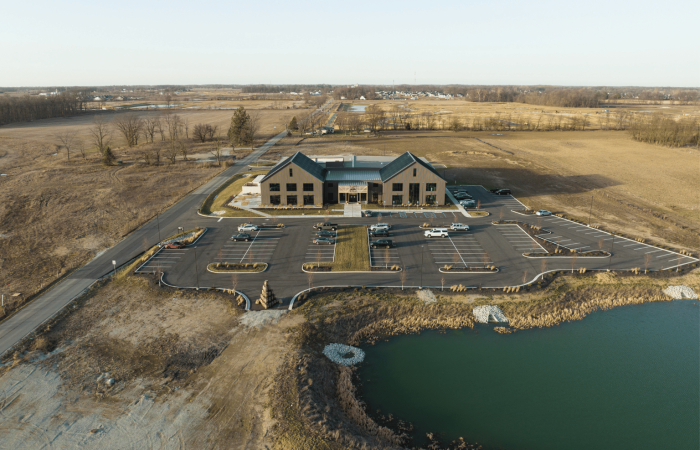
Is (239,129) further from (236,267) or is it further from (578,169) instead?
(578,169)

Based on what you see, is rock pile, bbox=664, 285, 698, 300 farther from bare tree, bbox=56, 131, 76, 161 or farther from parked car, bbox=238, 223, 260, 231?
bare tree, bbox=56, 131, 76, 161

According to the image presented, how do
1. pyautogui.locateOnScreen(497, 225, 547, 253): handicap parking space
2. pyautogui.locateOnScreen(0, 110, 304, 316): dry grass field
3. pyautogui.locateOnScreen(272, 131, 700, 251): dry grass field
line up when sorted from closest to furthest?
pyautogui.locateOnScreen(0, 110, 304, 316): dry grass field < pyautogui.locateOnScreen(497, 225, 547, 253): handicap parking space < pyautogui.locateOnScreen(272, 131, 700, 251): dry grass field

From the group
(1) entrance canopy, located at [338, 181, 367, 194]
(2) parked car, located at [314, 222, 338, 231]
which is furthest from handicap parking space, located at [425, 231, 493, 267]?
(1) entrance canopy, located at [338, 181, 367, 194]

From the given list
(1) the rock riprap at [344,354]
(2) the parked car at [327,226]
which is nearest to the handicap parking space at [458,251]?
(2) the parked car at [327,226]

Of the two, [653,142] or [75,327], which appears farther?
[653,142]

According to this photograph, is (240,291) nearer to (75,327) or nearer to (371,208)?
(75,327)

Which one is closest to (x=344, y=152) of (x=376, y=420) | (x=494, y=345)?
(x=494, y=345)

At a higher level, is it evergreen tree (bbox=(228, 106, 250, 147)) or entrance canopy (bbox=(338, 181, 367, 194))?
evergreen tree (bbox=(228, 106, 250, 147))
